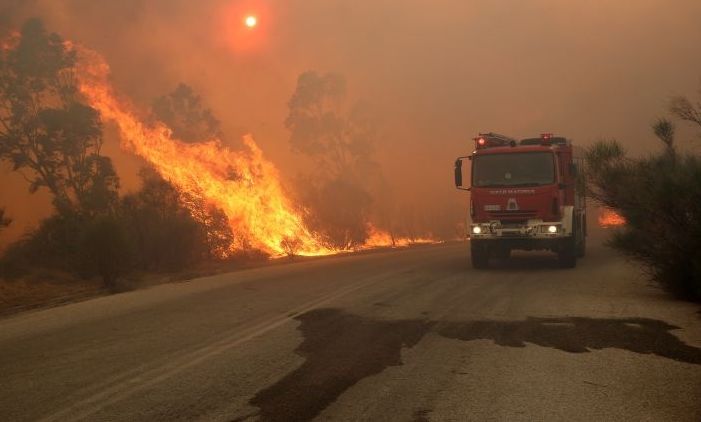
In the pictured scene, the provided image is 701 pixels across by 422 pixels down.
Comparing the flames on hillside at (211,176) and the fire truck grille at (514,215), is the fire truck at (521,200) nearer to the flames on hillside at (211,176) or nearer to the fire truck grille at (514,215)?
the fire truck grille at (514,215)

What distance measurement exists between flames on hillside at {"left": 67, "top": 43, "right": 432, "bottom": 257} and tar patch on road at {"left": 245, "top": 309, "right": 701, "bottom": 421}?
1780cm

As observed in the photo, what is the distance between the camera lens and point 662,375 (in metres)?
6.06

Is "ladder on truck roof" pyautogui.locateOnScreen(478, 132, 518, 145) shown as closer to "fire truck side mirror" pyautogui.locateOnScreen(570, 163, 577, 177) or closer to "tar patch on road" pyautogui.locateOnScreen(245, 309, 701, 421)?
"fire truck side mirror" pyautogui.locateOnScreen(570, 163, 577, 177)

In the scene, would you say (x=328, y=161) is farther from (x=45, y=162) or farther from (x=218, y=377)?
(x=218, y=377)

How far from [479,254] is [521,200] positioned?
6.45 ft

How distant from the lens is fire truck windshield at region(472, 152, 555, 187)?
15.1m

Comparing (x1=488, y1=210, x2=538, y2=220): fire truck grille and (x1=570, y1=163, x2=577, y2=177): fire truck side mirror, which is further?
(x1=570, y1=163, x2=577, y2=177): fire truck side mirror

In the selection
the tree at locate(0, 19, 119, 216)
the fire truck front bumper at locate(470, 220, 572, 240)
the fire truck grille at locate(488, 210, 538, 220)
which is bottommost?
the fire truck front bumper at locate(470, 220, 572, 240)

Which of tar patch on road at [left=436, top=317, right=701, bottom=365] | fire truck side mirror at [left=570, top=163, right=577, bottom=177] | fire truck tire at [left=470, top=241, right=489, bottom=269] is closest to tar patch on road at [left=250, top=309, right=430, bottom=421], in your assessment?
tar patch on road at [left=436, top=317, right=701, bottom=365]

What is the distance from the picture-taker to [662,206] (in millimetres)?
10852

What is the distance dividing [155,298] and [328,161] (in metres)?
43.9

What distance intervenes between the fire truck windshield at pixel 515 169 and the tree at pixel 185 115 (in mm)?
21708

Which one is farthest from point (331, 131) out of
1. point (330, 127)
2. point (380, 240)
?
point (380, 240)

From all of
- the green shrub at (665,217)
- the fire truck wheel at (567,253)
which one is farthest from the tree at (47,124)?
the green shrub at (665,217)
